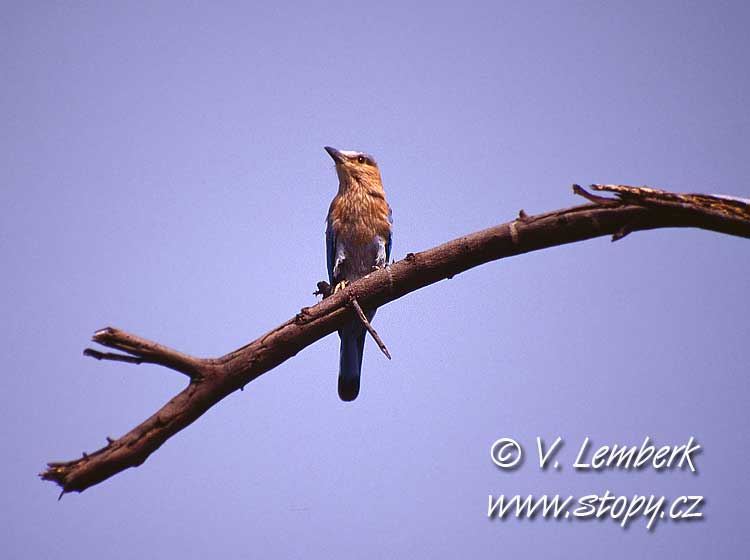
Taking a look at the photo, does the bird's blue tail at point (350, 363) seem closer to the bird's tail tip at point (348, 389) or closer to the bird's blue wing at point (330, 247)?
the bird's tail tip at point (348, 389)

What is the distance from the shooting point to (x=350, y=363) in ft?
15.3

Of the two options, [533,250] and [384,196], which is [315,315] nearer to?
[533,250]

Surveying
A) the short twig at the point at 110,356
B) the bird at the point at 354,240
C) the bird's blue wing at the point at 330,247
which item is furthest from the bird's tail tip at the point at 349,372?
the short twig at the point at 110,356

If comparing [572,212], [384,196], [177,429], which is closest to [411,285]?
[572,212]

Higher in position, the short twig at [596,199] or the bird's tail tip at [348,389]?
the short twig at [596,199]

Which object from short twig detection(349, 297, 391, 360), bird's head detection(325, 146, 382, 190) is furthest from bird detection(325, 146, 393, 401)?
short twig detection(349, 297, 391, 360)

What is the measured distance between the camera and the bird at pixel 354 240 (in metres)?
4.67

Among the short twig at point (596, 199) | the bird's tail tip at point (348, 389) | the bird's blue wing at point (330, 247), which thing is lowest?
the bird's tail tip at point (348, 389)

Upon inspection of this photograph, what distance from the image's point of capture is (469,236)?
9.49 ft

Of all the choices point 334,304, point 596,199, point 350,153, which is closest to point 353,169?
point 350,153

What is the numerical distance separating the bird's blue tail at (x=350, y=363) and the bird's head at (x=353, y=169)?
51.9 inches

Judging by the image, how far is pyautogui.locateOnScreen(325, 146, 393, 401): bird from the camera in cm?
467

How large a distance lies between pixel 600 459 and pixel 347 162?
322 centimetres

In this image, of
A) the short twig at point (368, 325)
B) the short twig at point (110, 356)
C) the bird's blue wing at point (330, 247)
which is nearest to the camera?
the short twig at point (110, 356)
